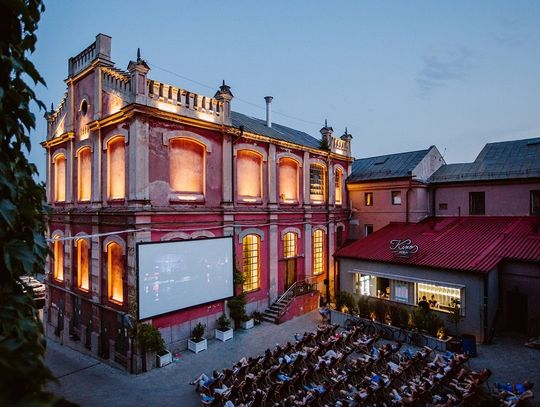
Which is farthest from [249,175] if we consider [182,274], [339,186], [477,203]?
[477,203]

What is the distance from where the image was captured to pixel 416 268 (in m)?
19.3

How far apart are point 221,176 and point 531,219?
64.9ft

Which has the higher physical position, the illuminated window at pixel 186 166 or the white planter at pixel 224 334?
the illuminated window at pixel 186 166

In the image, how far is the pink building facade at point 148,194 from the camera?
16.1 m

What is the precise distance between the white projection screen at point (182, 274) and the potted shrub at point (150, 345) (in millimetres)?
598

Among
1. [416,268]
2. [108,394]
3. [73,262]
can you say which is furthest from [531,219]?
[73,262]

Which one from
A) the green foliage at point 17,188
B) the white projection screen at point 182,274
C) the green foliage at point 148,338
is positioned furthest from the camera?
the white projection screen at point 182,274

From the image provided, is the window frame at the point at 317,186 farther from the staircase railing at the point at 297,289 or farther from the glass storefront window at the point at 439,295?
the glass storefront window at the point at 439,295

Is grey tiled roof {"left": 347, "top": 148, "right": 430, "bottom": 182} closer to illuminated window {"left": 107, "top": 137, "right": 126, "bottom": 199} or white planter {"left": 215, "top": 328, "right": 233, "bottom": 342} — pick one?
white planter {"left": 215, "top": 328, "right": 233, "bottom": 342}

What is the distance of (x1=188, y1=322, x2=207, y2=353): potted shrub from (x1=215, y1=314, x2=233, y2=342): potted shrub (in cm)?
109

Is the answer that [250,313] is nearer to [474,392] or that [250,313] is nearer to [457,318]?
[457,318]

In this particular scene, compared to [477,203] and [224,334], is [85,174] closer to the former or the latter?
[224,334]

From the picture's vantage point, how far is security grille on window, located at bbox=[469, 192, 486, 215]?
24.1 m

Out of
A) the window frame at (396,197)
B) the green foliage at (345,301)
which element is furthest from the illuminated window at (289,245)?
the window frame at (396,197)
